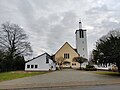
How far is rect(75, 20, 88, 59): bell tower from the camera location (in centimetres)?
7962

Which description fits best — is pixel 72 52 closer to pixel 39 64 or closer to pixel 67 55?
pixel 67 55

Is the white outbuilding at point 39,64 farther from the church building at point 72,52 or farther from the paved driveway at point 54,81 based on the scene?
the paved driveway at point 54,81

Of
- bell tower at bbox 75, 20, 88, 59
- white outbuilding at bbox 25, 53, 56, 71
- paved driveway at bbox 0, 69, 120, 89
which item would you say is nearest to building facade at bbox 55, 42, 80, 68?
bell tower at bbox 75, 20, 88, 59

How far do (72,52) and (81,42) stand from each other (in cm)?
705

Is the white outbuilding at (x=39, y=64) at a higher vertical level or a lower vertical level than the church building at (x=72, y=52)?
lower

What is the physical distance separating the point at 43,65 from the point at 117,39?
32.6 metres

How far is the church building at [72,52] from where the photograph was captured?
7456cm

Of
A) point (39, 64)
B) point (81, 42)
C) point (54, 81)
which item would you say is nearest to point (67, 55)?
point (81, 42)

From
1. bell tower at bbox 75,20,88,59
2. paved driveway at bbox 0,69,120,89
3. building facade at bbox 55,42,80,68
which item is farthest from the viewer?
bell tower at bbox 75,20,88,59

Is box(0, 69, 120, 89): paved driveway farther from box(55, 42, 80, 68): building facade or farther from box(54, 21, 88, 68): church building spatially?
box(55, 42, 80, 68): building facade

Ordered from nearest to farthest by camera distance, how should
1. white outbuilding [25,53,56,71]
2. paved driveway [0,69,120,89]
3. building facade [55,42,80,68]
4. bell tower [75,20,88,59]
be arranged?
paved driveway [0,69,120,89] < white outbuilding [25,53,56,71] < building facade [55,42,80,68] < bell tower [75,20,88,59]

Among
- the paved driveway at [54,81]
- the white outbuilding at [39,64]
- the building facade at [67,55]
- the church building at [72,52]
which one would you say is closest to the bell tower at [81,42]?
the church building at [72,52]

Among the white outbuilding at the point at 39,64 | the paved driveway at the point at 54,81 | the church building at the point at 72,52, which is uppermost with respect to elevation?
the church building at the point at 72,52

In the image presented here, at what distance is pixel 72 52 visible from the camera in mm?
77312
